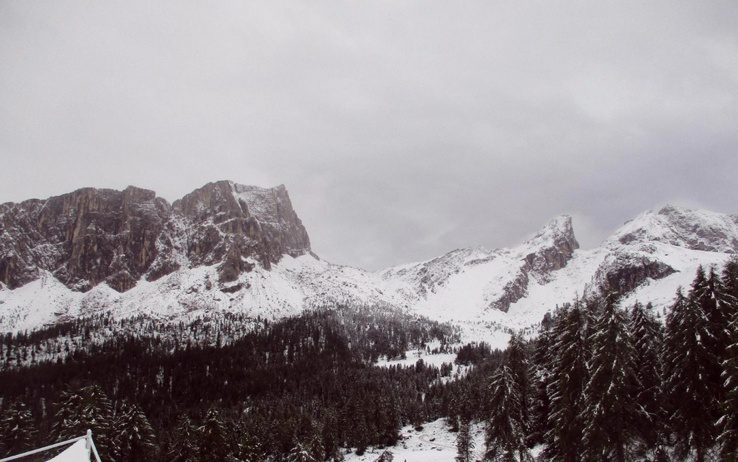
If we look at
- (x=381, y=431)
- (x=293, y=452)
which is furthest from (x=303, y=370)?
(x=293, y=452)

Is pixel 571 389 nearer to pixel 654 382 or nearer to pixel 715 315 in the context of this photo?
pixel 654 382

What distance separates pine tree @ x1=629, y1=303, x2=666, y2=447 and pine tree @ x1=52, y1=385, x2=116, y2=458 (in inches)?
1675

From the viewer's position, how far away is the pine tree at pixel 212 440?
41.8m

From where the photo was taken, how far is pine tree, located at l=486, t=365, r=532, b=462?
1336 inches

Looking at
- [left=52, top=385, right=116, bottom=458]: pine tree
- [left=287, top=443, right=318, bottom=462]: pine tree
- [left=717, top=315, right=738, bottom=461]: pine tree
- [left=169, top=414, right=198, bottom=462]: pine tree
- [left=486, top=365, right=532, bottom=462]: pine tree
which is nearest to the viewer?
[left=717, top=315, right=738, bottom=461]: pine tree

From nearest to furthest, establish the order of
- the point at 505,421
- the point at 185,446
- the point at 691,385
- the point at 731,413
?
1. the point at 731,413
2. the point at 691,385
3. the point at 505,421
4. the point at 185,446

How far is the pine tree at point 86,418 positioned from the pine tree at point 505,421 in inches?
1319

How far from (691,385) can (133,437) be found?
50.1m

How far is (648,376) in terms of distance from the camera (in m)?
30.9

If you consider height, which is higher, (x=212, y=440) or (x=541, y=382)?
(x=541, y=382)

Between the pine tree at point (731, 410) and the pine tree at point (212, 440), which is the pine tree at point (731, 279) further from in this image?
the pine tree at point (212, 440)

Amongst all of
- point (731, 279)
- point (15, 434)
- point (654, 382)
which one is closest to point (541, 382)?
point (654, 382)

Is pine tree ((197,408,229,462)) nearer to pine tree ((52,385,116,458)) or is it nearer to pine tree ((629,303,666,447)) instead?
pine tree ((52,385,116,458))

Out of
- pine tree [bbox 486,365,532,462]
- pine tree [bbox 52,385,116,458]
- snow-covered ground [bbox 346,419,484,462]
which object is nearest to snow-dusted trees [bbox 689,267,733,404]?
pine tree [bbox 486,365,532,462]
